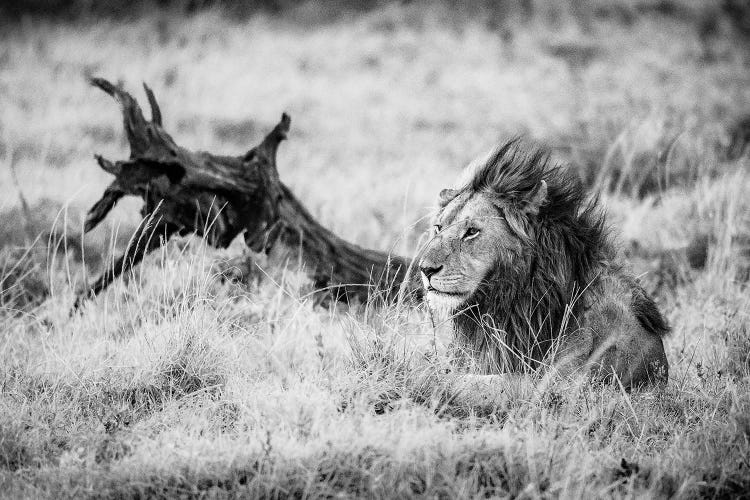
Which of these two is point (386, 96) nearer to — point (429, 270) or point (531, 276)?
point (531, 276)

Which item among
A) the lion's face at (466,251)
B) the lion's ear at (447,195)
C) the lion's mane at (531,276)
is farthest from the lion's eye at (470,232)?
the lion's ear at (447,195)

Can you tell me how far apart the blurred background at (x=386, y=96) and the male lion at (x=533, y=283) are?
105 inches

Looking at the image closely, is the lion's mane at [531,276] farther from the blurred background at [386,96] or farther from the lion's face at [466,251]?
the blurred background at [386,96]

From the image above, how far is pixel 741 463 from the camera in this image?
349 cm

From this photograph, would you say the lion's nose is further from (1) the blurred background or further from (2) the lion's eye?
(1) the blurred background

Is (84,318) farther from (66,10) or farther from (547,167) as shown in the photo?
(66,10)

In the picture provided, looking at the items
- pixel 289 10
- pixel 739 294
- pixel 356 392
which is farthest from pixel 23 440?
pixel 289 10

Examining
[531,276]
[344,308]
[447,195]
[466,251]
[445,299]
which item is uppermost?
[447,195]

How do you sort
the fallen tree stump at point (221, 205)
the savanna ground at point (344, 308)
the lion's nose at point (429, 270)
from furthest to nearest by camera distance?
the fallen tree stump at point (221, 205) → the lion's nose at point (429, 270) → the savanna ground at point (344, 308)

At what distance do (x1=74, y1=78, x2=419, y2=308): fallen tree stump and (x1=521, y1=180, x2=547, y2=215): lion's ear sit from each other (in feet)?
4.61

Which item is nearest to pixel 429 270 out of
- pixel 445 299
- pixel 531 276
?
pixel 445 299

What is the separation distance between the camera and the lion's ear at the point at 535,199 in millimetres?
4188

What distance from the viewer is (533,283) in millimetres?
4266

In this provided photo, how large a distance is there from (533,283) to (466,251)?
0.42 meters
